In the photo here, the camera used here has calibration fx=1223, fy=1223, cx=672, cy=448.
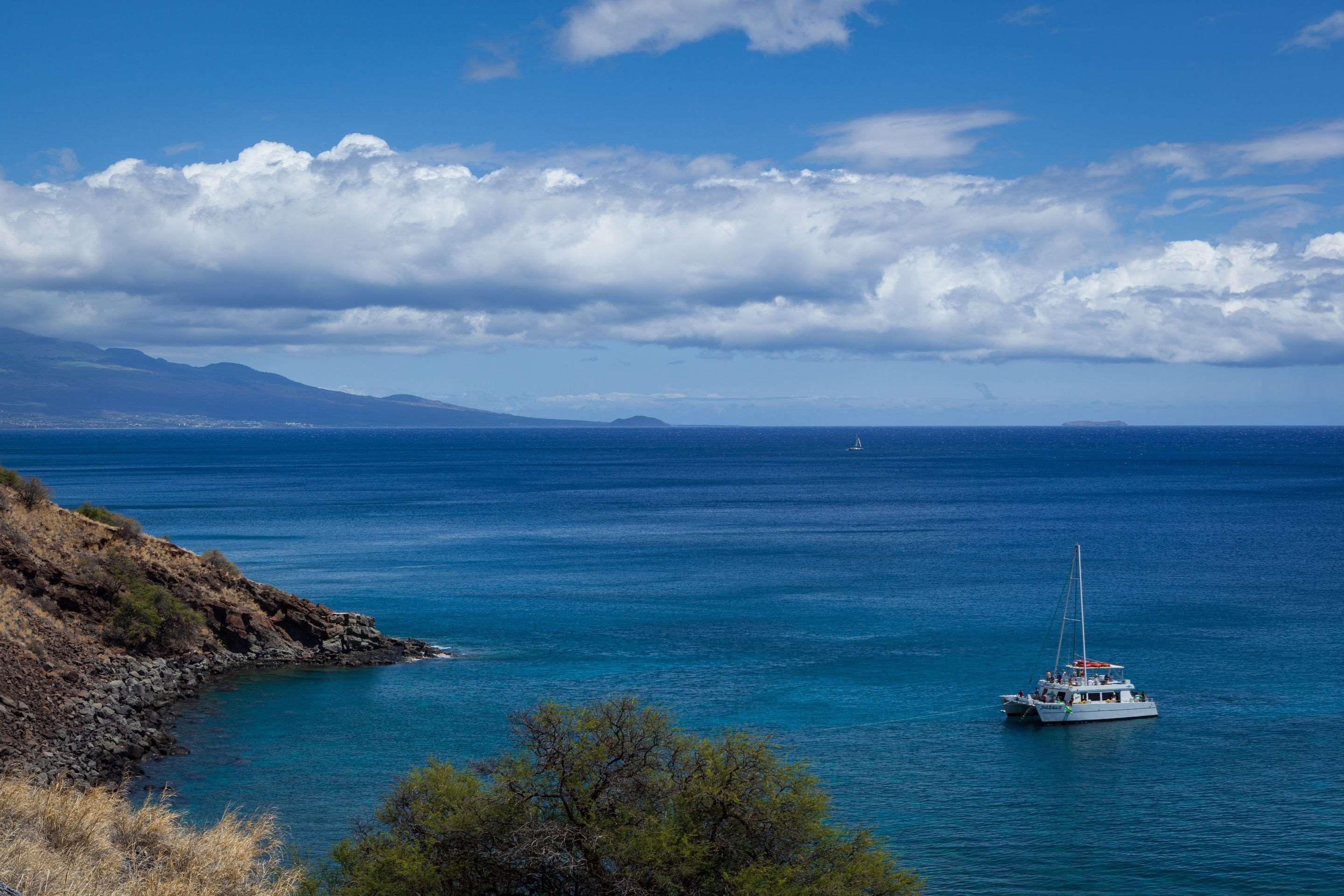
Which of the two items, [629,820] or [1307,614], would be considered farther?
[1307,614]

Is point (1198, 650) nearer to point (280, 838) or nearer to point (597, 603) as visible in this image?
point (597, 603)

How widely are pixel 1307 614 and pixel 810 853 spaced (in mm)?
63329

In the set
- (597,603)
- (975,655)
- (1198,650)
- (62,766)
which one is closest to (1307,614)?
(1198,650)

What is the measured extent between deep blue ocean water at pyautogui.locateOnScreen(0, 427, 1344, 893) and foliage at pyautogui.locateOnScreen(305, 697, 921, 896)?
12.0 meters

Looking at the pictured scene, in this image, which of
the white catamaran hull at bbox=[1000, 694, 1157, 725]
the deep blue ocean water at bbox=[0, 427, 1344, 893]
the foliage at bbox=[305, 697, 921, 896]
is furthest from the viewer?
the white catamaran hull at bbox=[1000, 694, 1157, 725]

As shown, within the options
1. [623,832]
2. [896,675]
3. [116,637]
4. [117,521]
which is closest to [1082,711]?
[896,675]

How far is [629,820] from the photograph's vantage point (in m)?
26.0

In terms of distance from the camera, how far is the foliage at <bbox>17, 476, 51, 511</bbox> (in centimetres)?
6612

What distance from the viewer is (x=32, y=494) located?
6650cm

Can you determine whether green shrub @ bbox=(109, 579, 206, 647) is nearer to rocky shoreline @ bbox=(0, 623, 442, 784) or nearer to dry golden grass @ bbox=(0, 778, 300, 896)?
rocky shoreline @ bbox=(0, 623, 442, 784)

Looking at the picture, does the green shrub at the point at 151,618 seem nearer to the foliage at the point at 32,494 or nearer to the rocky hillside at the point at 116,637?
the rocky hillside at the point at 116,637

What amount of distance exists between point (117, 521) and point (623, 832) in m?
56.7

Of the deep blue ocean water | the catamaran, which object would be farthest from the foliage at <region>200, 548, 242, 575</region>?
the catamaran

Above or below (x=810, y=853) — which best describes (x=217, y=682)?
below
